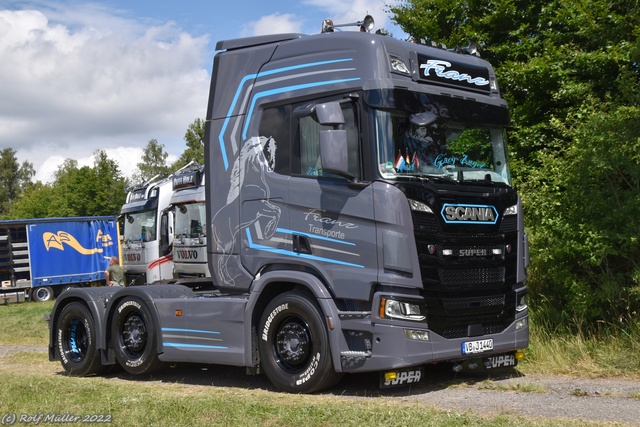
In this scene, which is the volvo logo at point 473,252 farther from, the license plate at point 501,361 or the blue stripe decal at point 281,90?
the blue stripe decal at point 281,90

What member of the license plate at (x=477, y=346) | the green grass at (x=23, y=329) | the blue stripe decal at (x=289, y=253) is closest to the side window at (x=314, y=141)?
the blue stripe decal at (x=289, y=253)

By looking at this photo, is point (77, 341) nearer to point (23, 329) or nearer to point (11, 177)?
point (23, 329)

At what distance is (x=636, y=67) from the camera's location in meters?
13.5

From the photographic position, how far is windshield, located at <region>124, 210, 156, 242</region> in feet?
80.9

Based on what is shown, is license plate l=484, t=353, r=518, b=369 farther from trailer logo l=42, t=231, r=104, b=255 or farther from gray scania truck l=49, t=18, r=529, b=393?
trailer logo l=42, t=231, r=104, b=255

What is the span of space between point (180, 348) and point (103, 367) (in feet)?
6.21

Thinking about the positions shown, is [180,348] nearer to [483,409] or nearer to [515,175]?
[483,409]

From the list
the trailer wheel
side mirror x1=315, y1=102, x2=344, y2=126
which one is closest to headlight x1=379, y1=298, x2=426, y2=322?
side mirror x1=315, y1=102, x2=344, y2=126

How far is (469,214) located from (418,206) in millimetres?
741

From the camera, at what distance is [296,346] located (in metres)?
8.88

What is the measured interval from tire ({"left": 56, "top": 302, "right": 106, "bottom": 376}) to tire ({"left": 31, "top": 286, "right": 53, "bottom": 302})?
73.9ft

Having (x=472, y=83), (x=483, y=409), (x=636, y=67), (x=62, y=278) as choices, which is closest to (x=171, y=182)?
(x=62, y=278)

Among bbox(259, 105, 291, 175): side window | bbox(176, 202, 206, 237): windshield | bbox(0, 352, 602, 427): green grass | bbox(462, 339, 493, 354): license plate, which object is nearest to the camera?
bbox(0, 352, 602, 427): green grass

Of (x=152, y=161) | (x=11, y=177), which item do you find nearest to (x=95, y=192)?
(x=152, y=161)
